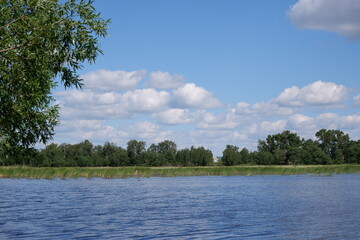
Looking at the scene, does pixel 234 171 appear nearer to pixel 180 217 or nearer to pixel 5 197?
pixel 5 197

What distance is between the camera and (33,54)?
16078 mm

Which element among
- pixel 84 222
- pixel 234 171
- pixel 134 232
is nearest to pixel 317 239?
pixel 134 232

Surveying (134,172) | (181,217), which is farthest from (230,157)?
(181,217)

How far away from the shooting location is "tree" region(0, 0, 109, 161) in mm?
16047

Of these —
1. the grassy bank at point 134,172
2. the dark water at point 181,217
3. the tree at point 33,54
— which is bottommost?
the dark water at point 181,217

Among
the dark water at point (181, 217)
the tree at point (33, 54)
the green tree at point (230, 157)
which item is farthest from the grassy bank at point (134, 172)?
the green tree at point (230, 157)

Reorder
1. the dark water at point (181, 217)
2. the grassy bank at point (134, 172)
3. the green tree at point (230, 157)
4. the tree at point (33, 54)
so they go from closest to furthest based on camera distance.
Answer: the tree at point (33, 54) → the dark water at point (181, 217) → the grassy bank at point (134, 172) → the green tree at point (230, 157)

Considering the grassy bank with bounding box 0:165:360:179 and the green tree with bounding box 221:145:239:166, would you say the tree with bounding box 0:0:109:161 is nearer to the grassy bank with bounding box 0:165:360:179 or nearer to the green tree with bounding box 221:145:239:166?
the grassy bank with bounding box 0:165:360:179

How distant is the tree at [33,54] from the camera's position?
632 inches

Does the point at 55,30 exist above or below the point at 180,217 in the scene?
above

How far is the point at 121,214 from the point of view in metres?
31.0

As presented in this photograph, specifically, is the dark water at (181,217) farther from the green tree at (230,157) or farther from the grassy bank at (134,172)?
the green tree at (230,157)

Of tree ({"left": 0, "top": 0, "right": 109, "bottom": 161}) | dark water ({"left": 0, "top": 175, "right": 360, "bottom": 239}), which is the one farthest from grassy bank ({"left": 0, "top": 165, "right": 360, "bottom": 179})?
tree ({"left": 0, "top": 0, "right": 109, "bottom": 161})

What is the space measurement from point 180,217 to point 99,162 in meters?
Answer: 162
